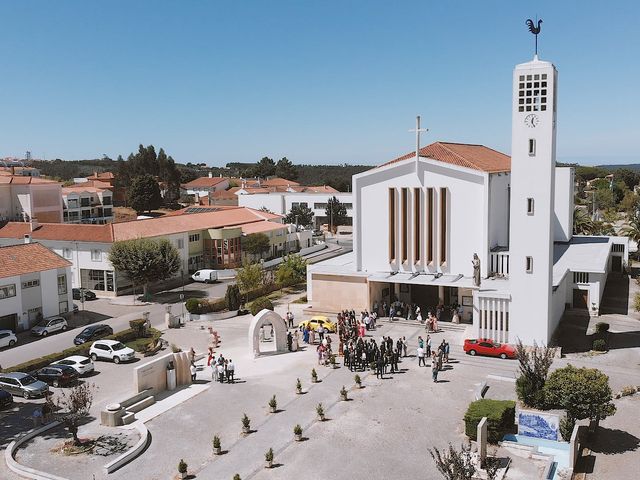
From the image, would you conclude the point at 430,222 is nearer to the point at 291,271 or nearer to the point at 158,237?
the point at 291,271

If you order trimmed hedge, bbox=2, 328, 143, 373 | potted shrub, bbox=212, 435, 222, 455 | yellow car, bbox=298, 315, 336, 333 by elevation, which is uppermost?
yellow car, bbox=298, 315, 336, 333

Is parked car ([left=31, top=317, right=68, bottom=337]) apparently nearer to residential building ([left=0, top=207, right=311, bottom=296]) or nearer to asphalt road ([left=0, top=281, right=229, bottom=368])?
asphalt road ([left=0, top=281, right=229, bottom=368])

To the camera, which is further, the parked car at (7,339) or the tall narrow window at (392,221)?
the tall narrow window at (392,221)

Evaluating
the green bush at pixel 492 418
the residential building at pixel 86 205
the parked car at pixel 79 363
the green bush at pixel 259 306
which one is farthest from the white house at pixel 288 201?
the green bush at pixel 492 418

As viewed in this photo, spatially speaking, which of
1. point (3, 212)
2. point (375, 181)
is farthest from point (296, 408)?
point (3, 212)

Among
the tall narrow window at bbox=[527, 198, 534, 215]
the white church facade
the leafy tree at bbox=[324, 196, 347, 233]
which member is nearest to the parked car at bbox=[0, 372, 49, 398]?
the white church facade

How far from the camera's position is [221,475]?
20.9m

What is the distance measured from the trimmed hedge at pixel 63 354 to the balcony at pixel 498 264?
23.4 meters

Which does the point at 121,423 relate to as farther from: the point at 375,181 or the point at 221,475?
the point at 375,181

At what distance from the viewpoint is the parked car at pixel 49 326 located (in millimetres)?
40656

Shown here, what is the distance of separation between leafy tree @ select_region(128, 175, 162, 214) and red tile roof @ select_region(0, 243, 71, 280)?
53683 millimetres

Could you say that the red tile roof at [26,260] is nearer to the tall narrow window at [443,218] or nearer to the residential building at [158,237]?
the residential building at [158,237]

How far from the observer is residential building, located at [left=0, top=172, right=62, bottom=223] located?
7388 cm

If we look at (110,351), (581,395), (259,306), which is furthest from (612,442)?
(259,306)
